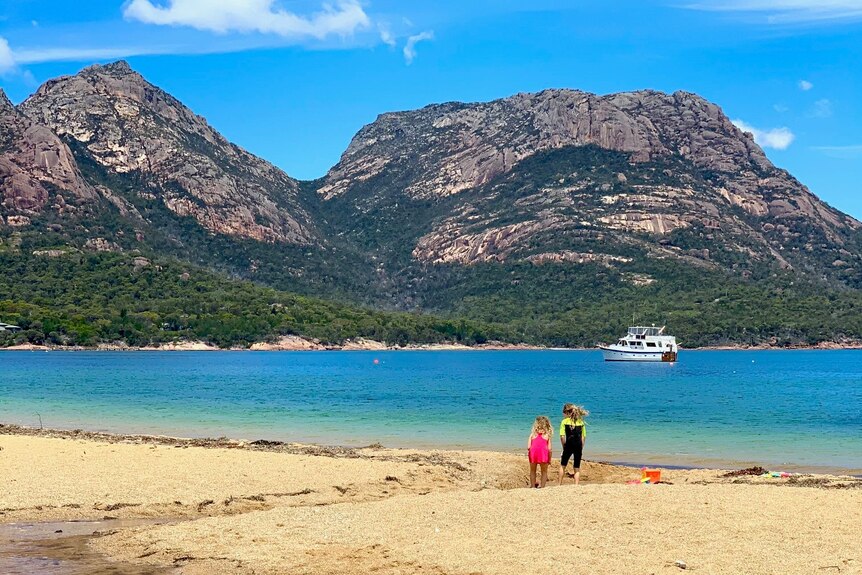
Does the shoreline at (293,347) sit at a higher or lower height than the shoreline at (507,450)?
higher

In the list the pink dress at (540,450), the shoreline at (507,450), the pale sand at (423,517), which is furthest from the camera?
the shoreline at (507,450)

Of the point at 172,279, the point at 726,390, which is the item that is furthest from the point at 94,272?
the point at 726,390

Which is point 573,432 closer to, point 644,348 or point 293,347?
point 644,348

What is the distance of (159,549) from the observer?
14.3 meters

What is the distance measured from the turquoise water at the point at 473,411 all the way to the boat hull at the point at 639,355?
1516 inches

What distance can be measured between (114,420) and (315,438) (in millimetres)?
12624

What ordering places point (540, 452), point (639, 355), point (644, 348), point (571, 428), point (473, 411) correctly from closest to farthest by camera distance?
point (540, 452) → point (571, 428) → point (473, 411) → point (644, 348) → point (639, 355)

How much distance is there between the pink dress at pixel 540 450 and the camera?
20672 millimetres

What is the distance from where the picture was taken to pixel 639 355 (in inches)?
5330

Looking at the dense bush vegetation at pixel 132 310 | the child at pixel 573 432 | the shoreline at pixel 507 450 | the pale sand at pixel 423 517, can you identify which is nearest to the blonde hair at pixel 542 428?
the child at pixel 573 432

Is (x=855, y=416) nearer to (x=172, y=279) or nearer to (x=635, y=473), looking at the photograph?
(x=635, y=473)

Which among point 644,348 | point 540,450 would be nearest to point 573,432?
point 540,450

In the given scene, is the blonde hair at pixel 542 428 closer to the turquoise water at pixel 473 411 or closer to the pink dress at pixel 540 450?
the pink dress at pixel 540 450

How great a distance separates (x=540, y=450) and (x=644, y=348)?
117 meters
